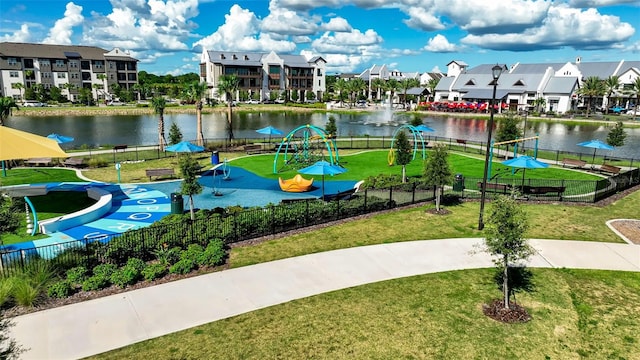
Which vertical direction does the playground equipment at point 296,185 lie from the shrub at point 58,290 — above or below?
above

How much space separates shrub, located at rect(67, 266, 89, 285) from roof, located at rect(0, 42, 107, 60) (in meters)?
122

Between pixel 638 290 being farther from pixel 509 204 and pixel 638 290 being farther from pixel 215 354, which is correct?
pixel 215 354

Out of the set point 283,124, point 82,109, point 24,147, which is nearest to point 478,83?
point 283,124

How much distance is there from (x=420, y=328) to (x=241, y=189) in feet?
57.9

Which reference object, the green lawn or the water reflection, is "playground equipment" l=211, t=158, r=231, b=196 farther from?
the water reflection

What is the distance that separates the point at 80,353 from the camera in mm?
9461

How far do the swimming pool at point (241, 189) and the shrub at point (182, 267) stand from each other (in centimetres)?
892

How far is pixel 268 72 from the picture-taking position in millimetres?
127938

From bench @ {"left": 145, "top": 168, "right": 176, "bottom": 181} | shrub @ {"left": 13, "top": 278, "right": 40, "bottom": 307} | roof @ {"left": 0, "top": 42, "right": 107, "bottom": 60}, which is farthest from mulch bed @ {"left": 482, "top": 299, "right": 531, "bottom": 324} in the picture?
roof @ {"left": 0, "top": 42, "right": 107, "bottom": 60}

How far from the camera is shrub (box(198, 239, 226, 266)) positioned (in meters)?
14.0

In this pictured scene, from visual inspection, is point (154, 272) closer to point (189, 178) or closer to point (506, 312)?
point (189, 178)

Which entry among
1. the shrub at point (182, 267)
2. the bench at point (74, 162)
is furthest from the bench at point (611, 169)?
the bench at point (74, 162)

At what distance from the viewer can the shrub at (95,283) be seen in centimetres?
1230

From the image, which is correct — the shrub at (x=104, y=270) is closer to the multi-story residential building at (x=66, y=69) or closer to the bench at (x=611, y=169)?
the bench at (x=611, y=169)
